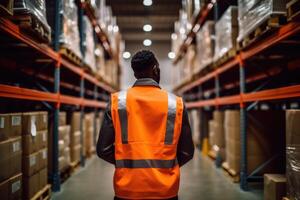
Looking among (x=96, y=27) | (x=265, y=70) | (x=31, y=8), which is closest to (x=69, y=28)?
(x=31, y=8)

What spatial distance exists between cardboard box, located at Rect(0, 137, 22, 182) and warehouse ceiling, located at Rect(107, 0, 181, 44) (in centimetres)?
1087

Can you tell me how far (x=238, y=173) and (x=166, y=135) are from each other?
12.5 ft

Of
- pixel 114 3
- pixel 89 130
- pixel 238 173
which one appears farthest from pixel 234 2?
pixel 114 3

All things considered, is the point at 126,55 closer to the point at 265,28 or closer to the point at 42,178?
the point at 42,178

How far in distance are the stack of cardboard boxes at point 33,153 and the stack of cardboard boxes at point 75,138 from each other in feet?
7.14

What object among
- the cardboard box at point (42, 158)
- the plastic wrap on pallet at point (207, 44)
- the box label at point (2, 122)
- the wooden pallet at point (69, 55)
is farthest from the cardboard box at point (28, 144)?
the plastic wrap on pallet at point (207, 44)

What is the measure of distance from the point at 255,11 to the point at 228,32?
1371 millimetres

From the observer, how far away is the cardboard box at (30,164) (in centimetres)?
375

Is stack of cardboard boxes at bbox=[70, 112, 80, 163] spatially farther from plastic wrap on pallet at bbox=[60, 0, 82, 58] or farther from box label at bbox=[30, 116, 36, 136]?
box label at bbox=[30, 116, 36, 136]

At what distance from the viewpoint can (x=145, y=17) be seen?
54.1ft

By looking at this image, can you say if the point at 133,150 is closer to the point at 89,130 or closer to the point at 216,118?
the point at 216,118

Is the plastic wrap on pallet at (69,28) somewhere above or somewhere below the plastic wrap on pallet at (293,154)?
above

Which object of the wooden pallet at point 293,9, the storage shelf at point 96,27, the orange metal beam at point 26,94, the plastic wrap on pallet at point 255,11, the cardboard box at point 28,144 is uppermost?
the storage shelf at point 96,27

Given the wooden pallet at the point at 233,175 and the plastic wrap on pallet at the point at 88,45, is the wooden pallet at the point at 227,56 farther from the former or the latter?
the plastic wrap on pallet at the point at 88,45
